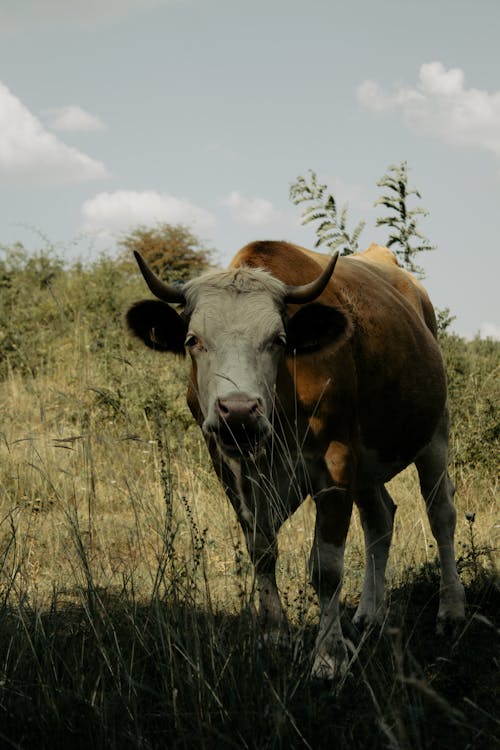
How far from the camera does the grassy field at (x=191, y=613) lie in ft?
9.53

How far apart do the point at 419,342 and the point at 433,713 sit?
111 inches

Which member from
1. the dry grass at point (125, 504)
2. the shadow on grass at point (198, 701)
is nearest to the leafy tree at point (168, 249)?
the dry grass at point (125, 504)

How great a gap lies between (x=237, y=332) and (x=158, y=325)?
0.76m

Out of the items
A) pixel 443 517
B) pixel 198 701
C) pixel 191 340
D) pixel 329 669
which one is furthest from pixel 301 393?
pixel 443 517

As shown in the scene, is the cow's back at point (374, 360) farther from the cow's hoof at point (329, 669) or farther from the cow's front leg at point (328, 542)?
the cow's hoof at point (329, 669)

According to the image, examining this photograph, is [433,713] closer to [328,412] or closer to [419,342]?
[328,412]

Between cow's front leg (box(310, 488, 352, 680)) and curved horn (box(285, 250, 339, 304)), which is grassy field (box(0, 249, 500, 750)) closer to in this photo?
cow's front leg (box(310, 488, 352, 680))

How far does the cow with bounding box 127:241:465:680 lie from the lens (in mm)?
3859

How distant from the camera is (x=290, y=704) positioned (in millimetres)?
2955

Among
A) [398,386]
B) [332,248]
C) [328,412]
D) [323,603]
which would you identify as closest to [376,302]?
[398,386]

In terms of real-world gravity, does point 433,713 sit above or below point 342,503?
below

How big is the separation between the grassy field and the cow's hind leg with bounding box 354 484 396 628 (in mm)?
108

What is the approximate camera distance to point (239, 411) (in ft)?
11.8

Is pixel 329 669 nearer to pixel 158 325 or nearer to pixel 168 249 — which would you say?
pixel 158 325
